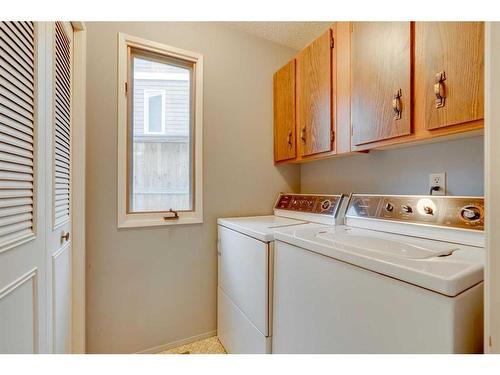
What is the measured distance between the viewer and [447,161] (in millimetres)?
1266

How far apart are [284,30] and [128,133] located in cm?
148

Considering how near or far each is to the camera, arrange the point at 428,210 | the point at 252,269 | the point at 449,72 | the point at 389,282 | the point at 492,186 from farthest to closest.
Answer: the point at 252,269, the point at 428,210, the point at 449,72, the point at 389,282, the point at 492,186

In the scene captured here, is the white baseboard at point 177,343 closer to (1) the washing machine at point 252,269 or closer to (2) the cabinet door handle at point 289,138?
(1) the washing machine at point 252,269

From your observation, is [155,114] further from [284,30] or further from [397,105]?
[397,105]

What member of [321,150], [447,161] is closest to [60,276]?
[321,150]

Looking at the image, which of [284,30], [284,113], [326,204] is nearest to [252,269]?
[326,204]

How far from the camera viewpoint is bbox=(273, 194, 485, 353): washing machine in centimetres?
64

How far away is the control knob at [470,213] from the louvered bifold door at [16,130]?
1.62m

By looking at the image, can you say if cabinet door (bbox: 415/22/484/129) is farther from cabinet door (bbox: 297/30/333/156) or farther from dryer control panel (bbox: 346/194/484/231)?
cabinet door (bbox: 297/30/333/156)

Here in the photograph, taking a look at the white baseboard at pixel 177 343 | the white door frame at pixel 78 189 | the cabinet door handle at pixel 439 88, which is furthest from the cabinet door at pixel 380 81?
the white baseboard at pixel 177 343

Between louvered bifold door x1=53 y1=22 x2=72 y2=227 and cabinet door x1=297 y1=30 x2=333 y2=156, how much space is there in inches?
56.1

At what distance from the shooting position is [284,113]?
198 centimetres
